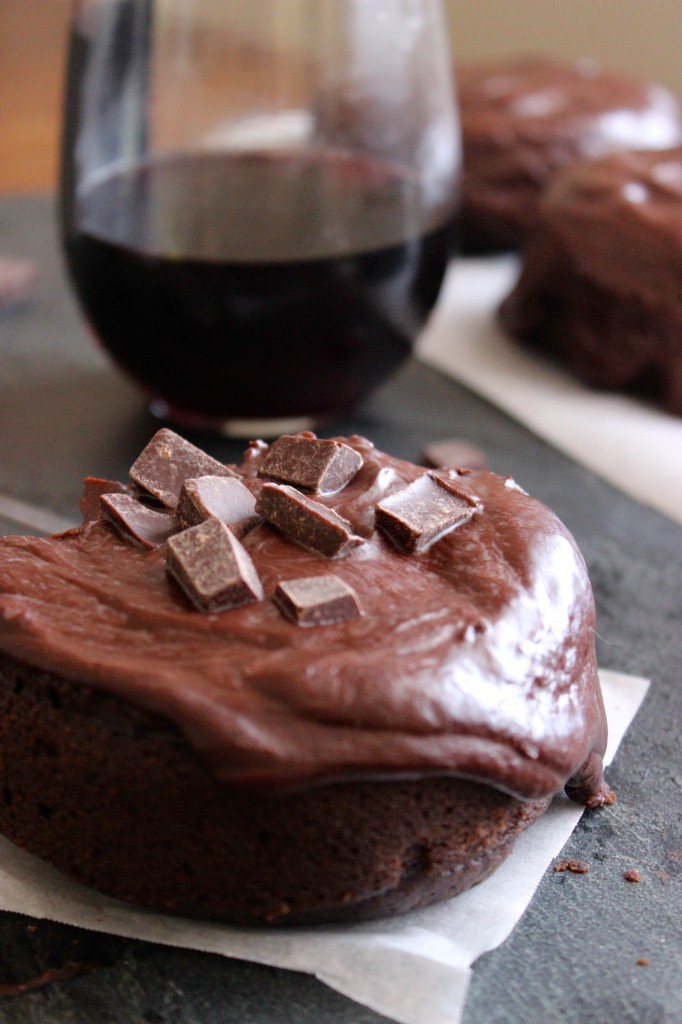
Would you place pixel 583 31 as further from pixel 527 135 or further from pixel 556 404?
pixel 556 404

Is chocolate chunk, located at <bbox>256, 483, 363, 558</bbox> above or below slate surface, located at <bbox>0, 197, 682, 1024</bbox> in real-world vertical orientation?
above

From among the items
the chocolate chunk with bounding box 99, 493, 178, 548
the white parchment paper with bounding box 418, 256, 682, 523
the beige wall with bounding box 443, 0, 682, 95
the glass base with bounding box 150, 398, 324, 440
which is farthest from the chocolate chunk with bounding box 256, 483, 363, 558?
the beige wall with bounding box 443, 0, 682, 95

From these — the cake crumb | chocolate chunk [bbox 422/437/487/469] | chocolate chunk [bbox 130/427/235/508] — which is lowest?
the cake crumb

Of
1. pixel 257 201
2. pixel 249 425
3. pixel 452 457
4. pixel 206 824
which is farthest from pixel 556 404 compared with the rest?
pixel 206 824

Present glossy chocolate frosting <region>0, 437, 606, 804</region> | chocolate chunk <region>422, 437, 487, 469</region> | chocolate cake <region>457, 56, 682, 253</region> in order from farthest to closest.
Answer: chocolate cake <region>457, 56, 682, 253</region>
chocolate chunk <region>422, 437, 487, 469</region>
glossy chocolate frosting <region>0, 437, 606, 804</region>

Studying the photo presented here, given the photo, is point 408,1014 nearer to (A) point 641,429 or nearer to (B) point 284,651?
(B) point 284,651

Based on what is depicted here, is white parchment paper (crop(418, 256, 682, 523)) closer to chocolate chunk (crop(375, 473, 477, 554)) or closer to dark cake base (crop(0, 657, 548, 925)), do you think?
chocolate chunk (crop(375, 473, 477, 554))
